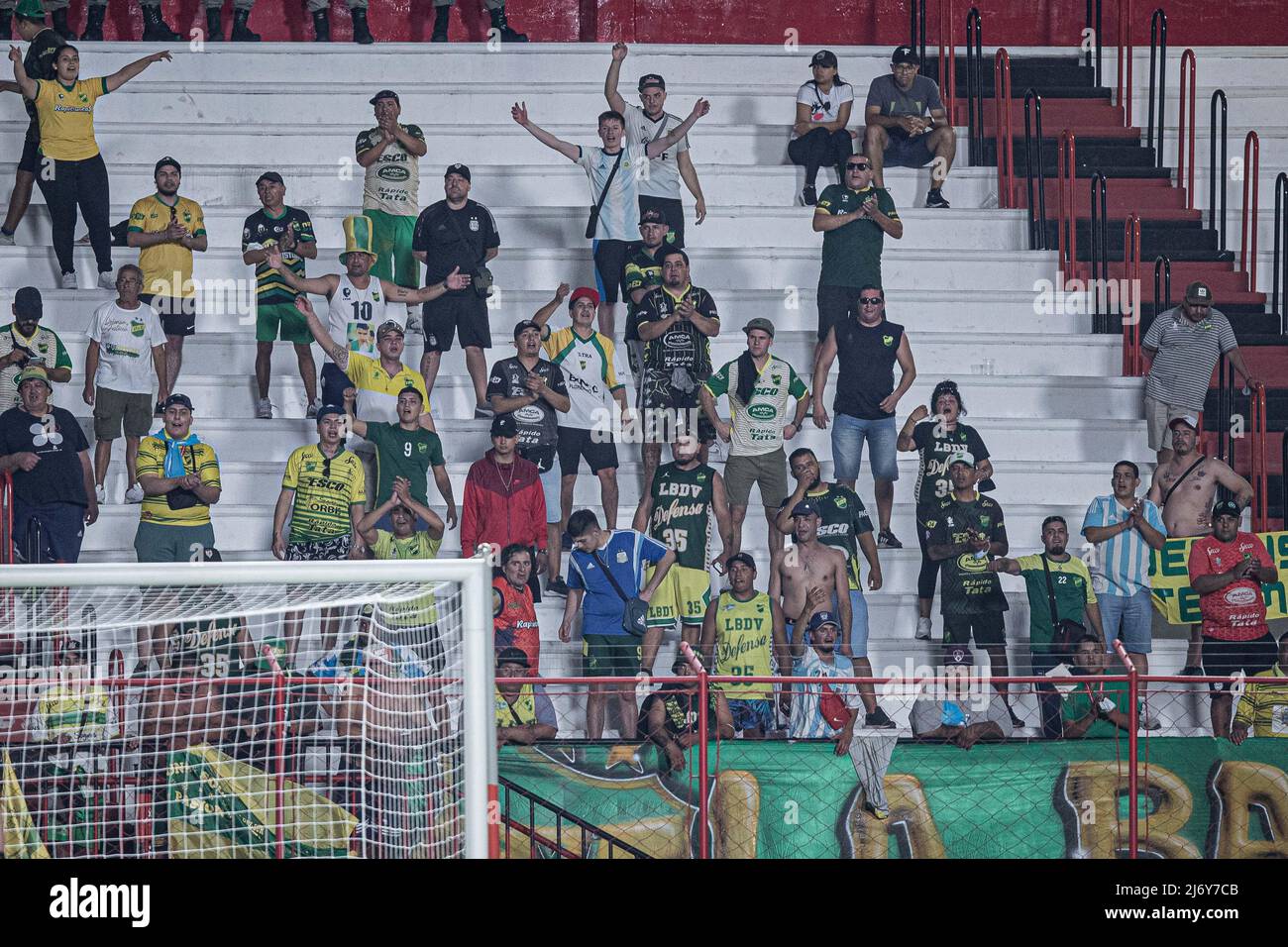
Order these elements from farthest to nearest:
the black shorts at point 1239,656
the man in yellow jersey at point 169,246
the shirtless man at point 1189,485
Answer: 1. the man in yellow jersey at point 169,246
2. the shirtless man at point 1189,485
3. the black shorts at point 1239,656

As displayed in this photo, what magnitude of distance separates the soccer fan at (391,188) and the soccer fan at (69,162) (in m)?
2.02

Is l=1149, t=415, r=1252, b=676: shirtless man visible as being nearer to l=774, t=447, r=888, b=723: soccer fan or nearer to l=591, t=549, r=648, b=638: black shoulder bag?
l=774, t=447, r=888, b=723: soccer fan

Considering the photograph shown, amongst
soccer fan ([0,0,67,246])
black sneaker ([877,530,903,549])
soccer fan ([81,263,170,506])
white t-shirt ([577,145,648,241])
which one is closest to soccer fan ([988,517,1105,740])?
black sneaker ([877,530,903,549])

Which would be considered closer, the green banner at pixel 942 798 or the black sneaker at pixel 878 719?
the green banner at pixel 942 798

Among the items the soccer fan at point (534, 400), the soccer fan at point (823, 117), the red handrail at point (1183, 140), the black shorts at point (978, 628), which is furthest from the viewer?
the red handrail at point (1183, 140)

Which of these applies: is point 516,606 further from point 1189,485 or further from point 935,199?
point 935,199

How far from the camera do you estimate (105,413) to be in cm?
1153

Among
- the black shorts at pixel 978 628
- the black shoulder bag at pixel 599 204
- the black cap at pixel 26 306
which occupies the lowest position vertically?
the black shorts at pixel 978 628

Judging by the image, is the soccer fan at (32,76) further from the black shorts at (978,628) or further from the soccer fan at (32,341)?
the black shorts at (978,628)

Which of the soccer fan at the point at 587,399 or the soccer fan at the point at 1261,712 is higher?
the soccer fan at the point at 587,399

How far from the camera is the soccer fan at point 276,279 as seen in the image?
471 inches

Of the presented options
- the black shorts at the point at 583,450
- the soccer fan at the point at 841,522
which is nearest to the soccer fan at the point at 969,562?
the soccer fan at the point at 841,522

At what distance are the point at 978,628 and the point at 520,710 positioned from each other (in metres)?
3.10

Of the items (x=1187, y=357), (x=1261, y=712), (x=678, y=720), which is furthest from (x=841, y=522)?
(x=1187, y=357)
